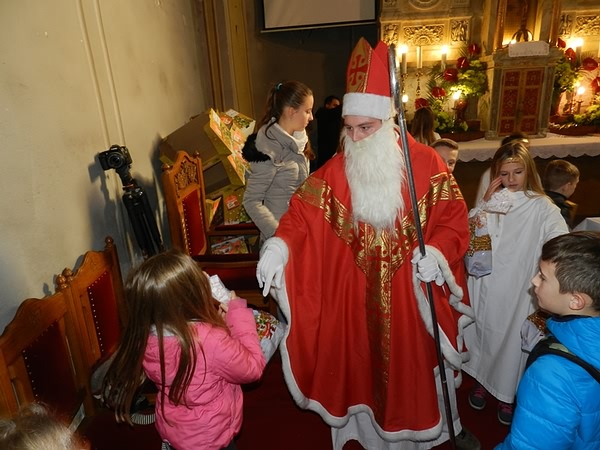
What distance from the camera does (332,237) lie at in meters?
2.02

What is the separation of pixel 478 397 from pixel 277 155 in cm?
196

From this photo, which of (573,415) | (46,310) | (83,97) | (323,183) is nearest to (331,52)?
(83,97)

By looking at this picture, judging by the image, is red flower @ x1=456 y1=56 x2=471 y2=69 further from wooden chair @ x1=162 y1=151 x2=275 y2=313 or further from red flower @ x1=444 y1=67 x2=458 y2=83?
wooden chair @ x1=162 y1=151 x2=275 y2=313

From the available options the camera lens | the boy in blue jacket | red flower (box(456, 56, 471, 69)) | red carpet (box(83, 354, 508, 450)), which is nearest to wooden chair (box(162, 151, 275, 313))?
the camera lens

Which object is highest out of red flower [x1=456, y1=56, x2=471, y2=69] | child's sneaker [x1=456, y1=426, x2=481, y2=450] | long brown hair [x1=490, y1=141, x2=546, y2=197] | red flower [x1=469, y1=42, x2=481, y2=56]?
red flower [x1=469, y1=42, x2=481, y2=56]

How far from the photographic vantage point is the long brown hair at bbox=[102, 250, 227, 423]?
4.67ft

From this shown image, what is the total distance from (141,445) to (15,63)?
2105 mm

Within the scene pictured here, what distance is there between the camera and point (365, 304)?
6.52ft

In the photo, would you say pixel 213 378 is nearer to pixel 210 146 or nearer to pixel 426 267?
pixel 426 267

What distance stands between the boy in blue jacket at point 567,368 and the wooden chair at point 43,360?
1.75 metres

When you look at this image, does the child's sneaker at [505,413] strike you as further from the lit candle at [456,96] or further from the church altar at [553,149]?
the lit candle at [456,96]

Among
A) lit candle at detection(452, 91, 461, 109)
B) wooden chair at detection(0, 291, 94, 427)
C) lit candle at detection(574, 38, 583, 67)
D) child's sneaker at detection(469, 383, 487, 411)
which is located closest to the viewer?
wooden chair at detection(0, 291, 94, 427)

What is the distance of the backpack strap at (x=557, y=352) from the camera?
1107mm

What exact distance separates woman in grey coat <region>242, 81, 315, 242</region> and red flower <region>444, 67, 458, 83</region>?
4.59 meters
